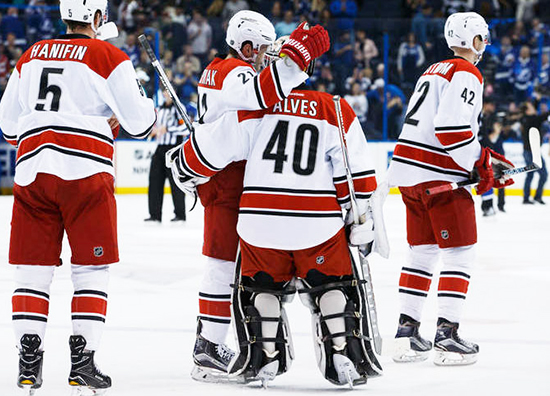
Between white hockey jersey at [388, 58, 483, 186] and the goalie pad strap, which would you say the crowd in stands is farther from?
the goalie pad strap

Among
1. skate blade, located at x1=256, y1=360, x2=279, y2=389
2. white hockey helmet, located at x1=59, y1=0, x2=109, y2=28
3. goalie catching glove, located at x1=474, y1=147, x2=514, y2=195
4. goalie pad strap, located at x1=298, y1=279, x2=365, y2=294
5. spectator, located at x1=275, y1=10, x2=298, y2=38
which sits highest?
spectator, located at x1=275, y1=10, x2=298, y2=38

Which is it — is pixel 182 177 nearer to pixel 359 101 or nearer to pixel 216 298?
pixel 216 298

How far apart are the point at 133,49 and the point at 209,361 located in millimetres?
9843

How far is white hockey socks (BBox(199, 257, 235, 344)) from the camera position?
3.43 metres

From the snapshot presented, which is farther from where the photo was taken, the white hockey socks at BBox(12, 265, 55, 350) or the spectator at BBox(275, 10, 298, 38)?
the spectator at BBox(275, 10, 298, 38)

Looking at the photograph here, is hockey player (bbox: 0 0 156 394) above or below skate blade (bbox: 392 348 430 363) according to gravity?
above

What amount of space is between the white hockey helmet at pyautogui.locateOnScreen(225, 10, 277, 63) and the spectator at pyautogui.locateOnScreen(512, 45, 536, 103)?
10.1 meters

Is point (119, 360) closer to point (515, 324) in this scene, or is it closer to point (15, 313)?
point (15, 313)

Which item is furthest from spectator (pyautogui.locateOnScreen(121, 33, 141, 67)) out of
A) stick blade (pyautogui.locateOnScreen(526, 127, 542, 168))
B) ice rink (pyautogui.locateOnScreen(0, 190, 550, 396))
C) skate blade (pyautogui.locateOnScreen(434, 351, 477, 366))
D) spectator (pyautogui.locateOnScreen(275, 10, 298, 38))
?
skate blade (pyautogui.locateOnScreen(434, 351, 477, 366))

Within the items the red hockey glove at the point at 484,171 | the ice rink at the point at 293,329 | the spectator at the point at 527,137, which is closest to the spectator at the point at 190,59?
the spectator at the point at 527,137

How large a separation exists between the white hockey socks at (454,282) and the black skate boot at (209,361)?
89cm

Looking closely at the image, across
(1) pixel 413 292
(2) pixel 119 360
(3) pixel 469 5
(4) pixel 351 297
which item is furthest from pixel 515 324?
(3) pixel 469 5

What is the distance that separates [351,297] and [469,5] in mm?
12461

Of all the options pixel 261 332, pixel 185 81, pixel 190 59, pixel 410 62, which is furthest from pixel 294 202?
pixel 410 62
